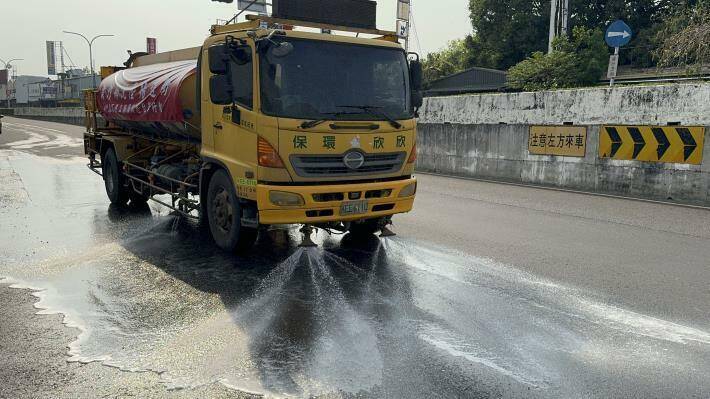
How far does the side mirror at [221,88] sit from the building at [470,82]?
102ft

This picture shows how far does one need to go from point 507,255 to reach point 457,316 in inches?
90.6

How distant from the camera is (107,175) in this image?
10.6 metres

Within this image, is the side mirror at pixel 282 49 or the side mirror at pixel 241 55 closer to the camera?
the side mirror at pixel 282 49

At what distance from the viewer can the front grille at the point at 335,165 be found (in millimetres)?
5895

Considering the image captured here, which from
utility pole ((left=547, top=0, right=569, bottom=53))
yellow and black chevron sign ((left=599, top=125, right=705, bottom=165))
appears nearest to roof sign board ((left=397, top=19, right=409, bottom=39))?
utility pole ((left=547, top=0, right=569, bottom=53))

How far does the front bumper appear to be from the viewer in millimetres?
5832

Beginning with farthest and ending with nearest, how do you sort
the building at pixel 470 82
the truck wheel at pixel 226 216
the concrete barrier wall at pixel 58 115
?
the concrete barrier wall at pixel 58 115 < the building at pixel 470 82 < the truck wheel at pixel 226 216

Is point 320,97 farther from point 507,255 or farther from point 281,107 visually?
point 507,255

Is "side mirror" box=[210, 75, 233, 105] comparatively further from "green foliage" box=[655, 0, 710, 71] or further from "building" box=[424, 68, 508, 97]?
"building" box=[424, 68, 508, 97]

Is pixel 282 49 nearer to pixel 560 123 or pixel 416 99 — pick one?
pixel 416 99

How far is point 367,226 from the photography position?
24.1 feet

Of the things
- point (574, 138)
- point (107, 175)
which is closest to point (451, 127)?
point (574, 138)

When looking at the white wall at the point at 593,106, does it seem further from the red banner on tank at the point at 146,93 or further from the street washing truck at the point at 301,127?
the red banner on tank at the point at 146,93

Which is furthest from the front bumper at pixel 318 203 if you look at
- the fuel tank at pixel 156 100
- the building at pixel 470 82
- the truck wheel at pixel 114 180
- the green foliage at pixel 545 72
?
the building at pixel 470 82
